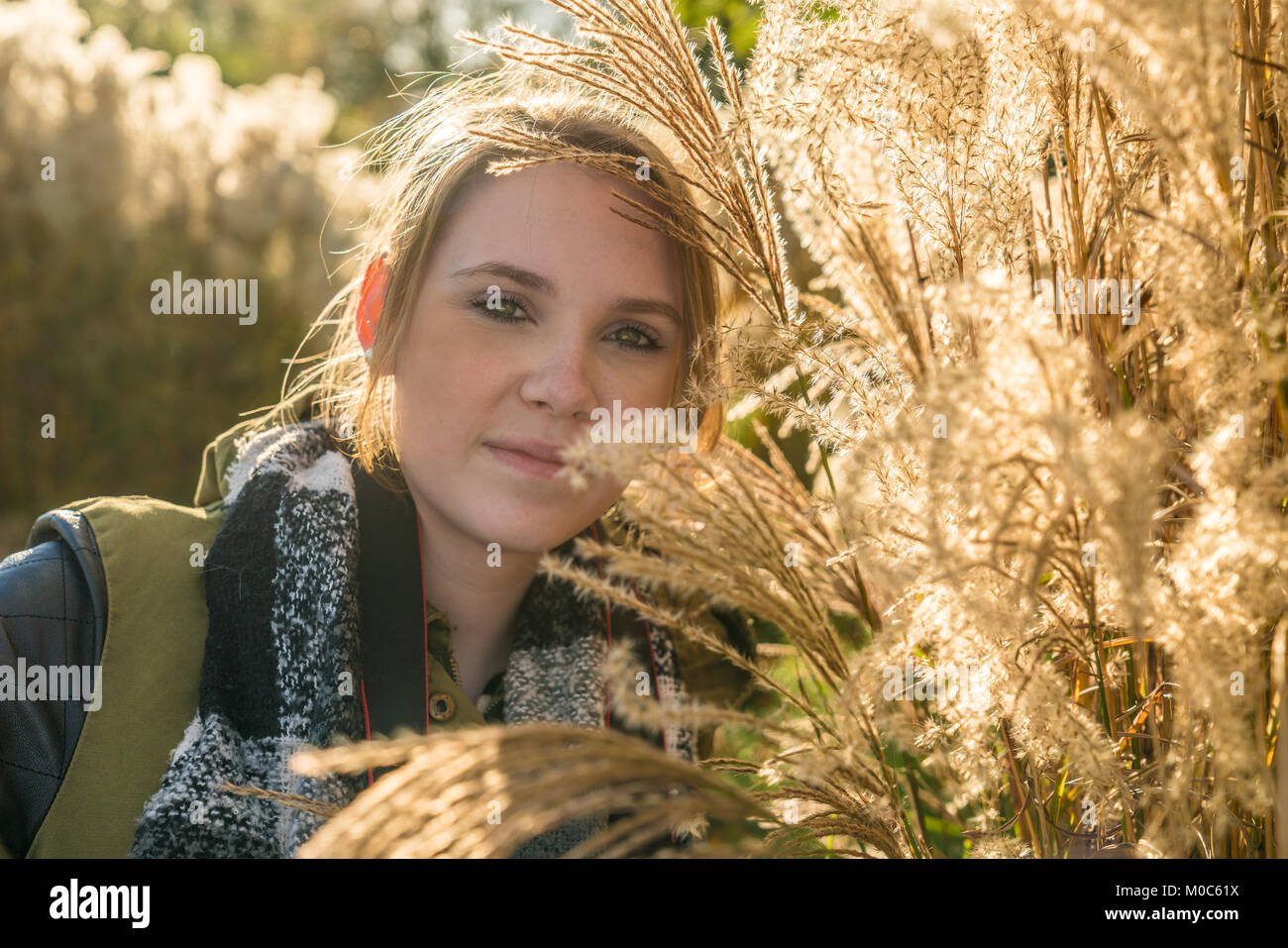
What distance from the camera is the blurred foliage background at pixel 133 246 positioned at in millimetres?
4582

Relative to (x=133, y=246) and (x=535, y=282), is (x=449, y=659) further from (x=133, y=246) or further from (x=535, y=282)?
(x=133, y=246)

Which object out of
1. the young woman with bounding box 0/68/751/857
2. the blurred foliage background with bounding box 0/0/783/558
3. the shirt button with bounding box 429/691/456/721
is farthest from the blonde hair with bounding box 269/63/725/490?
the blurred foliage background with bounding box 0/0/783/558

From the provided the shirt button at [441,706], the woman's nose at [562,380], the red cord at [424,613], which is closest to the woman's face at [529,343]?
the woman's nose at [562,380]

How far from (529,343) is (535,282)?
9 cm

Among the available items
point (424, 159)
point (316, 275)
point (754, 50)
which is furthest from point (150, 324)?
point (754, 50)

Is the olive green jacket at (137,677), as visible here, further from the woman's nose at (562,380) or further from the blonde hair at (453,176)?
the woman's nose at (562,380)

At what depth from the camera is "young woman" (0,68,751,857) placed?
140 centimetres

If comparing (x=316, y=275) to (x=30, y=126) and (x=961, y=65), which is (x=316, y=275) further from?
(x=961, y=65)

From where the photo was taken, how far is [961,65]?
841 mm

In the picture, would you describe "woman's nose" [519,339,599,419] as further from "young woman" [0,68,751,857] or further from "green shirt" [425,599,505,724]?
Answer: "green shirt" [425,599,505,724]

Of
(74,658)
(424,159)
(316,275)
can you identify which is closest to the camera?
(74,658)

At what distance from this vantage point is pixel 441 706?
161 cm

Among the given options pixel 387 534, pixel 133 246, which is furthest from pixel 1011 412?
pixel 133 246
